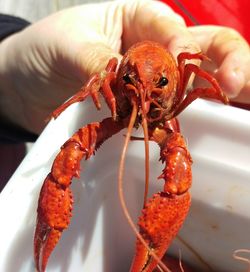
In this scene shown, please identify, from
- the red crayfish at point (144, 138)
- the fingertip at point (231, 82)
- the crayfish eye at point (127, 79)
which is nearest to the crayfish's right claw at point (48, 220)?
the red crayfish at point (144, 138)

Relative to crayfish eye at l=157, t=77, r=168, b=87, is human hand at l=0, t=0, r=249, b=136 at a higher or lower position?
lower

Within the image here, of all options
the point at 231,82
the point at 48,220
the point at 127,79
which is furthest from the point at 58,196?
the point at 231,82

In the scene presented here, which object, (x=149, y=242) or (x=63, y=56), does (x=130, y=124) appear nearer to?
(x=149, y=242)

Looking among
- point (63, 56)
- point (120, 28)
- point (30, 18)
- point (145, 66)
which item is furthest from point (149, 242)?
point (30, 18)

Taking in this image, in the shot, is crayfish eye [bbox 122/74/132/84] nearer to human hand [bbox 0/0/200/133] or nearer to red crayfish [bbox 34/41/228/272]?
red crayfish [bbox 34/41/228/272]

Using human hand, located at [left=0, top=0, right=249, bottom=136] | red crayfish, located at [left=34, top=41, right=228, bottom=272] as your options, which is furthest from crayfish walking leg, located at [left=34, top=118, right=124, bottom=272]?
human hand, located at [left=0, top=0, right=249, bottom=136]

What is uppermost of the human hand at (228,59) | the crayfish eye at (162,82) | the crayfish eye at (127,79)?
the crayfish eye at (127,79)

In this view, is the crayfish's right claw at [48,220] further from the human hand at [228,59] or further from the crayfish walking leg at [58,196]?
the human hand at [228,59]

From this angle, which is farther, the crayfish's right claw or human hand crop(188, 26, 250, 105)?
human hand crop(188, 26, 250, 105)
